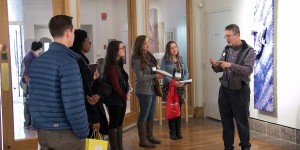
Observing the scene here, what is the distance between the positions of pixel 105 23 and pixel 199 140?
8.58ft

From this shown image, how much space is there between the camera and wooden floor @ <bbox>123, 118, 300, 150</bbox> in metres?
4.84

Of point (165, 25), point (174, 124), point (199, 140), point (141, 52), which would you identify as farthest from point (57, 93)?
point (165, 25)

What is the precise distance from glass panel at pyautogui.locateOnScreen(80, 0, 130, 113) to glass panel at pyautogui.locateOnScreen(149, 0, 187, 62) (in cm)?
54

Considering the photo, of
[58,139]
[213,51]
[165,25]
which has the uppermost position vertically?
[165,25]

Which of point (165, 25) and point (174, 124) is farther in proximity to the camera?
point (165, 25)

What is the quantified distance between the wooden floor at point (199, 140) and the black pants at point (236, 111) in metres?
0.56

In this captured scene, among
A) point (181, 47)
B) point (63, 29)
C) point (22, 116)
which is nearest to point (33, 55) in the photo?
point (22, 116)

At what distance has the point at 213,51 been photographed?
6.61m

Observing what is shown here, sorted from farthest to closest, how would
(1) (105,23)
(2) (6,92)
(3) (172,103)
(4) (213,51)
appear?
(4) (213,51), (1) (105,23), (3) (172,103), (2) (6,92)

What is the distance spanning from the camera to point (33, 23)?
475 cm

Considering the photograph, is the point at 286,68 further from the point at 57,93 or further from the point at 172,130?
the point at 57,93

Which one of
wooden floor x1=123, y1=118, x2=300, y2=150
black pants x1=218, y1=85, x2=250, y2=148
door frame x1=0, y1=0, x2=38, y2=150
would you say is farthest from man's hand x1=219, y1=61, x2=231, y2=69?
door frame x1=0, y1=0, x2=38, y2=150

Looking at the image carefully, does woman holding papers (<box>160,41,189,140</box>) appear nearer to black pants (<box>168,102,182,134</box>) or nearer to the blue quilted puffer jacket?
black pants (<box>168,102,182,134</box>)

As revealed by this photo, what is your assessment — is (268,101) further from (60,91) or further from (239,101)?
(60,91)
